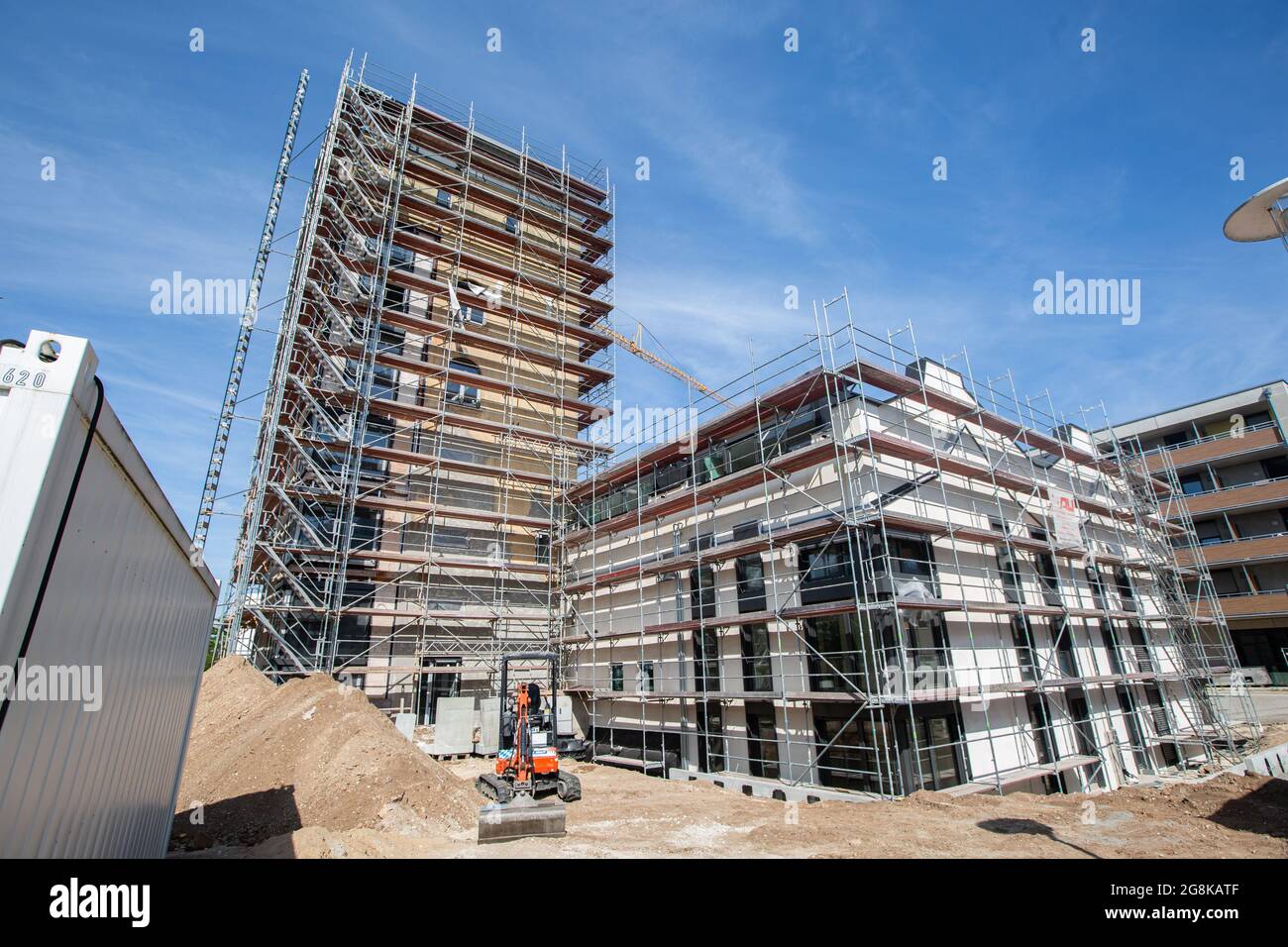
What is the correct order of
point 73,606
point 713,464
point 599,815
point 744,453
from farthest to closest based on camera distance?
point 713,464 < point 744,453 < point 599,815 < point 73,606

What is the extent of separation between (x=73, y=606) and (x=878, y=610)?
11.9 m

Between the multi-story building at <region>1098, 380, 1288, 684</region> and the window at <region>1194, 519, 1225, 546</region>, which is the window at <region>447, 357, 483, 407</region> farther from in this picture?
the window at <region>1194, 519, 1225, 546</region>

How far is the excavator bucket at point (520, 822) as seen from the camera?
9.52m

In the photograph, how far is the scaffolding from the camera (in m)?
12.4

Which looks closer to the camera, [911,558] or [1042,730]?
[911,558]

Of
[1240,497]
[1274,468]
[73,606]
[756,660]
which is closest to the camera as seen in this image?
[73,606]

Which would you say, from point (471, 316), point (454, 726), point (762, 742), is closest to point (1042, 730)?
point (762, 742)

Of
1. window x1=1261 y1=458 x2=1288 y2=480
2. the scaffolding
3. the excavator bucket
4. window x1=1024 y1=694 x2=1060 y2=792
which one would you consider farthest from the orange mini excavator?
window x1=1261 y1=458 x2=1288 y2=480

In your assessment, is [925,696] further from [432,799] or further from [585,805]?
[432,799]

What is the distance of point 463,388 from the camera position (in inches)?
891

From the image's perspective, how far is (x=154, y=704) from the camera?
16.2 feet

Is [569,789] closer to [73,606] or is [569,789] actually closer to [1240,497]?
[73,606]

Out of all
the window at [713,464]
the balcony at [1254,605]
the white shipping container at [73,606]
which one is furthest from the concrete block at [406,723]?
the balcony at [1254,605]
